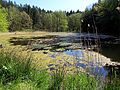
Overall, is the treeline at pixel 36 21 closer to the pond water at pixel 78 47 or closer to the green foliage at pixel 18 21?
the green foliage at pixel 18 21

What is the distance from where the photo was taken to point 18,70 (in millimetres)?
8391

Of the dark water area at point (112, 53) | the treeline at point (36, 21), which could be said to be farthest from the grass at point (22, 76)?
the treeline at point (36, 21)

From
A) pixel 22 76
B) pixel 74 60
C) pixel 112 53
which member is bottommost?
pixel 112 53

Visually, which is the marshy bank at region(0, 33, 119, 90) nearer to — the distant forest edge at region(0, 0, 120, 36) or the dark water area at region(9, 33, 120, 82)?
the dark water area at region(9, 33, 120, 82)

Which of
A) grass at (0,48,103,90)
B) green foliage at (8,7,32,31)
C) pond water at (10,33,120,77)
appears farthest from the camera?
green foliage at (8,7,32,31)

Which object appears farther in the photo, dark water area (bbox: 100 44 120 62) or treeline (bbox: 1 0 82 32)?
treeline (bbox: 1 0 82 32)

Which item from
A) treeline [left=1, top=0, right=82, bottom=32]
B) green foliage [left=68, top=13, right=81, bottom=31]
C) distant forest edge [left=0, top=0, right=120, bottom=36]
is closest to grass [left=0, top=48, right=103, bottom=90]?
green foliage [left=68, top=13, right=81, bottom=31]

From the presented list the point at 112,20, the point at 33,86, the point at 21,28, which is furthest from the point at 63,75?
the point at 21,28

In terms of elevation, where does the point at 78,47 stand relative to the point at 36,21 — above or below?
below

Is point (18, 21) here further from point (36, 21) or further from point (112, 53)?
point (112, 53)

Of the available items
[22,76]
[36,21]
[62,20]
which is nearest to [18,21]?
[36,21]

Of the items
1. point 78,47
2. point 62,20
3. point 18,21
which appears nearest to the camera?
point 78,47

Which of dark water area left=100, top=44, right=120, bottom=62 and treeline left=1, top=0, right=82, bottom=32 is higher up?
treeline left=1, top=0, right=82, bottom=32

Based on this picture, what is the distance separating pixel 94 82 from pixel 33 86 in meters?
2.44
